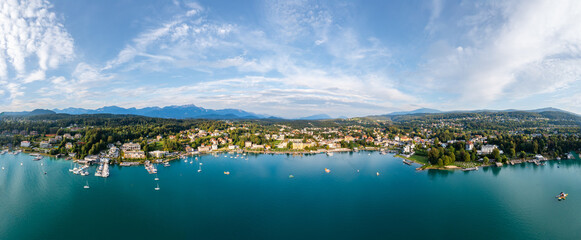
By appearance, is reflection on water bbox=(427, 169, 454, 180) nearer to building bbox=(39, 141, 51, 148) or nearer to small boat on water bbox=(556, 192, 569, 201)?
small boat on water bbox=(556, 192, 569, 201)

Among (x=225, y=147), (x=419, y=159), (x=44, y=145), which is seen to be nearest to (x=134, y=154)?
(x=225, y=147)

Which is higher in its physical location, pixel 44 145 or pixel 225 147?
pixel 44 145

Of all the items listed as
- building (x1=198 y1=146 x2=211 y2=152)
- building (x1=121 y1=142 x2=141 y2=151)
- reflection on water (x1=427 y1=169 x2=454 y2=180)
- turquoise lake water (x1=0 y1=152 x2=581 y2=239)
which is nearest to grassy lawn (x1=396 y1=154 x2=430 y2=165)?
reflection on water (x1=427 y1=169 x2=454 y2=180)

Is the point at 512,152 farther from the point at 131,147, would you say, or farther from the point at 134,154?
the point at 131,147

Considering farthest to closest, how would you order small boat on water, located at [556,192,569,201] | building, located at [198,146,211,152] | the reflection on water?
building, located at [198,146,211,152] < the reflection on water < small boat on water, located at [556,192,569,201]

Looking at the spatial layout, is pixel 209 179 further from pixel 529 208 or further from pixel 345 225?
pixel 529 208

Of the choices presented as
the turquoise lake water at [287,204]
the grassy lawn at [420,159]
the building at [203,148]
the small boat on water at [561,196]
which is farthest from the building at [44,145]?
the small boat on water at [561,196]

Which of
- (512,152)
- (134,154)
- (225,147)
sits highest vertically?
(512,152)

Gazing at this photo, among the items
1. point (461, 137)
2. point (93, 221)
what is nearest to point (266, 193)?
point (93, 221)
